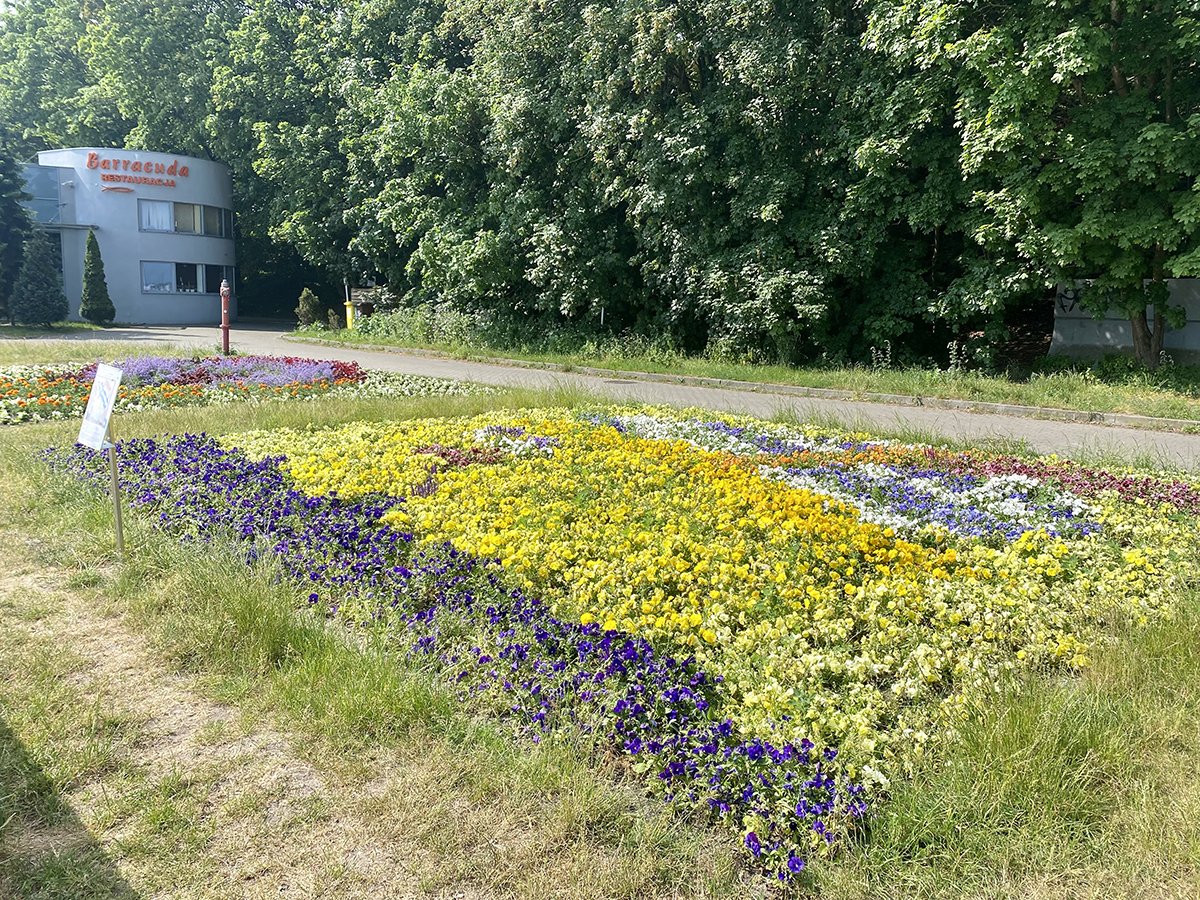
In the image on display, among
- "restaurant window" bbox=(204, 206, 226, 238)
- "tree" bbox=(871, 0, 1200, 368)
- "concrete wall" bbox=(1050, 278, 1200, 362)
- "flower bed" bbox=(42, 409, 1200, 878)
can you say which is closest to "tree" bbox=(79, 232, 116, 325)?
"restaurant window" bbox=(204, 206, 226, 238)

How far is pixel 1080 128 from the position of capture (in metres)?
13.0

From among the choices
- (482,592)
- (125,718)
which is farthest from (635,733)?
(125,718)

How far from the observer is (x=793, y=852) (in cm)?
269

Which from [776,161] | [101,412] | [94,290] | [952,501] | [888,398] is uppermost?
[776,161]

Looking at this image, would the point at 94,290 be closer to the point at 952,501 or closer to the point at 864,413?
the point at 864,413

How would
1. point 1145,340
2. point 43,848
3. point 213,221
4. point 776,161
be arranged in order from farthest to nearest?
point 213,221 < point 776,161 < point 1145,340 < point 43,848

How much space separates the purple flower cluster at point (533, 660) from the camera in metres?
2.88

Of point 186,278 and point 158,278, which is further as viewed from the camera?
point 186,278

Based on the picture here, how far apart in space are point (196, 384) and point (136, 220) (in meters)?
28.4

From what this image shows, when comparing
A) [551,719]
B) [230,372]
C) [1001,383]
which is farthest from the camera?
[230,372]

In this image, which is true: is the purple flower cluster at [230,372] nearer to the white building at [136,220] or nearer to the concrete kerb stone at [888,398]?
the concrete kerb stone at [888,398]

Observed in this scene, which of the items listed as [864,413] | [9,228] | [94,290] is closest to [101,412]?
[864,413]

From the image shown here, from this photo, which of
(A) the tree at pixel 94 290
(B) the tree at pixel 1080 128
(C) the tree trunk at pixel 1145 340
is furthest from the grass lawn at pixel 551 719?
(A) the tree at pixel 94 290

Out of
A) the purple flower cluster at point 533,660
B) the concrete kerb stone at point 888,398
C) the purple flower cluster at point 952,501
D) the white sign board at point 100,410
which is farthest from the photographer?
the concrete kerb stone at point 888,398
